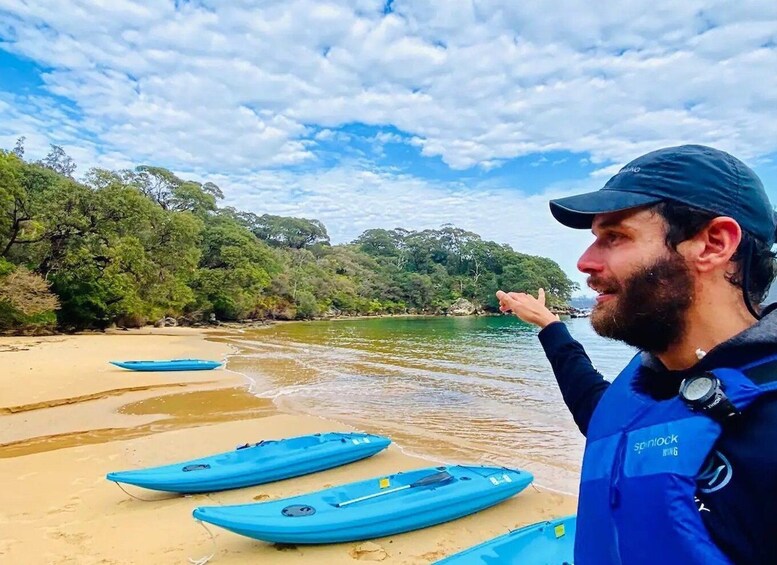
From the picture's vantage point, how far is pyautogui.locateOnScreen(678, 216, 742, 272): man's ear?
1166 mm

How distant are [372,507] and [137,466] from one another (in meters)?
4.39

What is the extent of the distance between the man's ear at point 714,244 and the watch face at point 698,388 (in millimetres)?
283

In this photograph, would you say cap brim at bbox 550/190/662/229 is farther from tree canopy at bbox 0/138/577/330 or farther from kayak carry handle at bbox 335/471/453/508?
tree canopy at bbox 0/138/577/330

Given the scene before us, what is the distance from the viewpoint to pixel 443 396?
44.5 feet

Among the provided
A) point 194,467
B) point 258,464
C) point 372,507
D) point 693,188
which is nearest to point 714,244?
point 693,188

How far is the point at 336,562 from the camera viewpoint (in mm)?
4367

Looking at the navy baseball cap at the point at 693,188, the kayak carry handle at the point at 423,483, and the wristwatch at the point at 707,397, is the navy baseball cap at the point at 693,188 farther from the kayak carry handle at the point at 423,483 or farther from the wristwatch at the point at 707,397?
the kayak carry handle at the point at 423,483

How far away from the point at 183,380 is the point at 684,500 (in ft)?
51.3

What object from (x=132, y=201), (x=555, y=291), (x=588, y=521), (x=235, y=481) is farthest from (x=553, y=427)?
(x=555, y=291)

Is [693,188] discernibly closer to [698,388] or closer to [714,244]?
[714,244]

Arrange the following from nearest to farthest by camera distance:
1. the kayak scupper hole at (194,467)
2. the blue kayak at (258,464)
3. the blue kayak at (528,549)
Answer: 1. the blue kayak at (528,549)
2. the blue kayak at (258,464)
3. the kayak scupper hole at (194,467)

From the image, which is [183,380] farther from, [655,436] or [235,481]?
[655,436]

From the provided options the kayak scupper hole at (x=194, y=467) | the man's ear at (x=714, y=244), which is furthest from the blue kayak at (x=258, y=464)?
the man's ear at (x=714, y=244)

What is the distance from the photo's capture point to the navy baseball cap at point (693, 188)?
117cm
